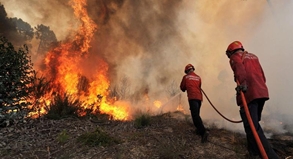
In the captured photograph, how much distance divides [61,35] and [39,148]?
45.5 feet

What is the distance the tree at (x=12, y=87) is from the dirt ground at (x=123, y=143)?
1.19ft

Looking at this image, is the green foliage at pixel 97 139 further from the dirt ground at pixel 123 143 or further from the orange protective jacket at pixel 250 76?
the orange protective jacket at pixel 250 76

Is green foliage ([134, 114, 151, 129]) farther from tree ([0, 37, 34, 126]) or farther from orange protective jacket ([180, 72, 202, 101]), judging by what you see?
tree ([0, 37, 34, 126])

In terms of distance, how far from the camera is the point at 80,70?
1138 cm

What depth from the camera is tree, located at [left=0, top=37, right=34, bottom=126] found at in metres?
5.24

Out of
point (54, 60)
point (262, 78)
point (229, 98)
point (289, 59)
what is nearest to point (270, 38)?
point (289, 59)

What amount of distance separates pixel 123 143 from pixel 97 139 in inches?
22.4

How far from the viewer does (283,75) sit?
34.6ft

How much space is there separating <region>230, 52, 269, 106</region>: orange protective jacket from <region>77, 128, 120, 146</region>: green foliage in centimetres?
273

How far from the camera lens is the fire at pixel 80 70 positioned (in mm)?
9898

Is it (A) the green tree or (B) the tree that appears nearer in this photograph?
(B) the tree

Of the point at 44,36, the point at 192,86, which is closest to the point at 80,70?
the point at 192,86

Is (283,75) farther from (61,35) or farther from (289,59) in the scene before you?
(61,35)

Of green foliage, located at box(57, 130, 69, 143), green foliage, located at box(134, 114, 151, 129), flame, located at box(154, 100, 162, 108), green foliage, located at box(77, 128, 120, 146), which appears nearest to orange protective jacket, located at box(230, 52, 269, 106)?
green foliage, located at box(77, 128, 120, 146)
